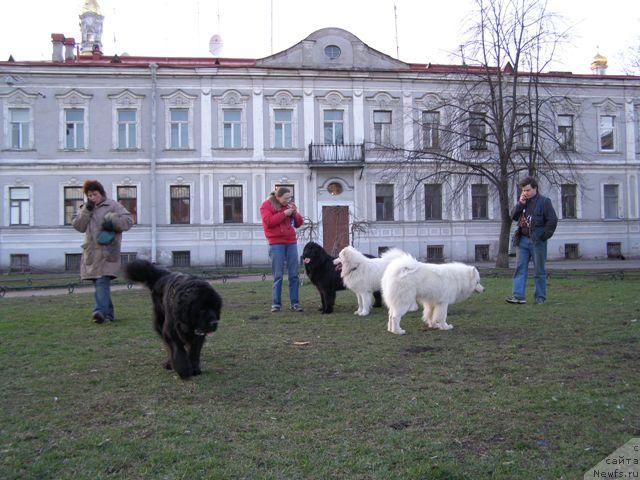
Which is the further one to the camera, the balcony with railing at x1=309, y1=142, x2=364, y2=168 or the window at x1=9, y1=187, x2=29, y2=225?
the balcony with railing at x1=309, y1=142, x2=364, y2=168

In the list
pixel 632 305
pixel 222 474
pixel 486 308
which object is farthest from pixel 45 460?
pixel 632 305

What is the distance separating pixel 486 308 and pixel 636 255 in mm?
27249

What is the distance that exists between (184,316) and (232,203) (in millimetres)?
25057

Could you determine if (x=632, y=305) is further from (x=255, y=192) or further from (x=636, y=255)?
(x=636, y=255)

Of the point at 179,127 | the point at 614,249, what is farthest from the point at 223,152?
the point at 614,249

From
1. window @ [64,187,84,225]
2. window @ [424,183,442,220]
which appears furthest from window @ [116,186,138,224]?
window @ [424,183,442,220]

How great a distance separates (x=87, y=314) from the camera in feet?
30.5

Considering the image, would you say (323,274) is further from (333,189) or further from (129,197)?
(129,197)

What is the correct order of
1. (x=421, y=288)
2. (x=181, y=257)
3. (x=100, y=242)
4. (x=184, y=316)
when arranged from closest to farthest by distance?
(x=184, y=316), (x=421, y=288), (x=100, y=242), (x=181, y=257)

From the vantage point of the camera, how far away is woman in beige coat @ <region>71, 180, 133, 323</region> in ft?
26.6

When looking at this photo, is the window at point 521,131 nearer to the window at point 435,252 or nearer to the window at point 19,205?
the window at point 435,252

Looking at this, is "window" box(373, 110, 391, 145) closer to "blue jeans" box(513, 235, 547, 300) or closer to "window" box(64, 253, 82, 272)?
"window" box(64, 253, 82, 272)

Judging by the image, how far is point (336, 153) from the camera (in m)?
29.5

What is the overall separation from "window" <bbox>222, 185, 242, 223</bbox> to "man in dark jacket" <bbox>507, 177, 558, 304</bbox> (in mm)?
20814
